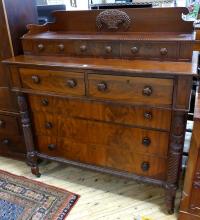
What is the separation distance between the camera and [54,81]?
1.30m

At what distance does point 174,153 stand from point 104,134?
1.33 feet

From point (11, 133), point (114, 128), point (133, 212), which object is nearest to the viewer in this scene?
point (114, 128)

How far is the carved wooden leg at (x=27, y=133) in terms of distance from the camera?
4.85 feet

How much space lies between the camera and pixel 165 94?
3.58 feet

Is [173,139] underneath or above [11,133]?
above

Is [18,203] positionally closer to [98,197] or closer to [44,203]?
[44,203]

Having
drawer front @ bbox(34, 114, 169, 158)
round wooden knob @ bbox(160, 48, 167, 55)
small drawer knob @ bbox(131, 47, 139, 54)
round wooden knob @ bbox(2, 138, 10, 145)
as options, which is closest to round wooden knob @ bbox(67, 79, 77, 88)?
drawer front @ bbox(34, 114, 169, 158)

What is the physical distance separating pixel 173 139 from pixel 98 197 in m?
0.69

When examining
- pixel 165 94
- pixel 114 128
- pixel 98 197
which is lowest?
pixel 98 197

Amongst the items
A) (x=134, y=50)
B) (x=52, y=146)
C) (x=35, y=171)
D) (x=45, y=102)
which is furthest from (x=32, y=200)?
(x=134, y=50)

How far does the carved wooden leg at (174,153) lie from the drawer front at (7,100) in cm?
110

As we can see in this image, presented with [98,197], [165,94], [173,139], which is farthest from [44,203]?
[165,94]

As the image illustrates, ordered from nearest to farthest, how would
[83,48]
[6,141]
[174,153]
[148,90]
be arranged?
1. [148,90]
2. [174,153]
3. [83,48]
4. [6,141]

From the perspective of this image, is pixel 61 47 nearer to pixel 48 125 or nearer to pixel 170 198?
pixel 48 125
